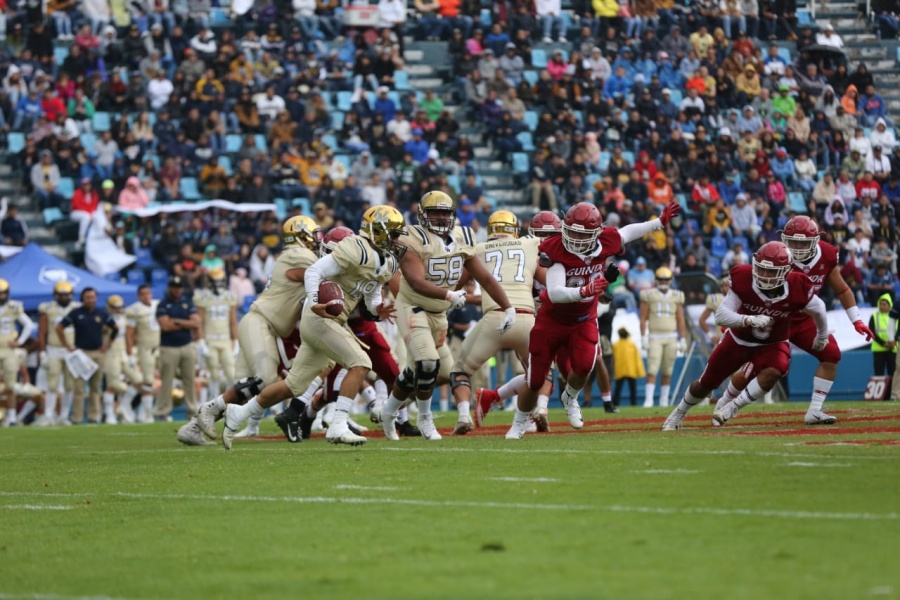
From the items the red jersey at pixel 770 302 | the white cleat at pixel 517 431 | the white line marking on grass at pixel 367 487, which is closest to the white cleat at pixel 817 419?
the red jersey at pixel 770 302

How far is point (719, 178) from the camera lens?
2686 cm

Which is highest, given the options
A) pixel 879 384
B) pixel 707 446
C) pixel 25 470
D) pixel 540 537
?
pixel 540 537

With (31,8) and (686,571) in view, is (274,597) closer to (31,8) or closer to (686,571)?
(686,571)

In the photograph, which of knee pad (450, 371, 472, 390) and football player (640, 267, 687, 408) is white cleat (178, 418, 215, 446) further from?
football player (640, 267, 687, 408)

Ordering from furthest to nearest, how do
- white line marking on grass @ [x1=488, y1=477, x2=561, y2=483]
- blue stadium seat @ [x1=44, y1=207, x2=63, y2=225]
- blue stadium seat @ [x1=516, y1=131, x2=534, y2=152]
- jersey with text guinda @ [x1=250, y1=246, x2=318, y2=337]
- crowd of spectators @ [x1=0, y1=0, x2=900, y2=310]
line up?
blue stadium seat @ [x1=516, y1=131, x2=534, y2=152], crowd of spectators @ [x1=0, y1=0, x2=900, y2=310], blue stadium seat @ [x1=44, y1=207, x2=63, y2=225], jersey with text guinda @ [x1=250, y1=246, x2=318, y2=337], white line marking on grass @ [x1=488, y1=477, x2=561, y2=483]

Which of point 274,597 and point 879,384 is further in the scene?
point 879,384

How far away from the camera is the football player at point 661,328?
66.3 feet

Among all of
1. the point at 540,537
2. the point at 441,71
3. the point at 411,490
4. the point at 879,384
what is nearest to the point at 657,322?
the point at 879,384

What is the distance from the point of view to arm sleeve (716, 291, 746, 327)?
1106cm

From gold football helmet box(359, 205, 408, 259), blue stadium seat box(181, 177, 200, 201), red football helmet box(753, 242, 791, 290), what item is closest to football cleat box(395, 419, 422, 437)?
gold football helmet box(359, 205, 408, 259)

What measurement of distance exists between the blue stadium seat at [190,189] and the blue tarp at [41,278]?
2647 mm

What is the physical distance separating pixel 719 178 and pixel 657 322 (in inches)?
289

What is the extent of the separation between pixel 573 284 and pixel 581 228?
0.50 meters

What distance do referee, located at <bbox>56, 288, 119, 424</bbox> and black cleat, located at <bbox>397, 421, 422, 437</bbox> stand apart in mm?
8074
